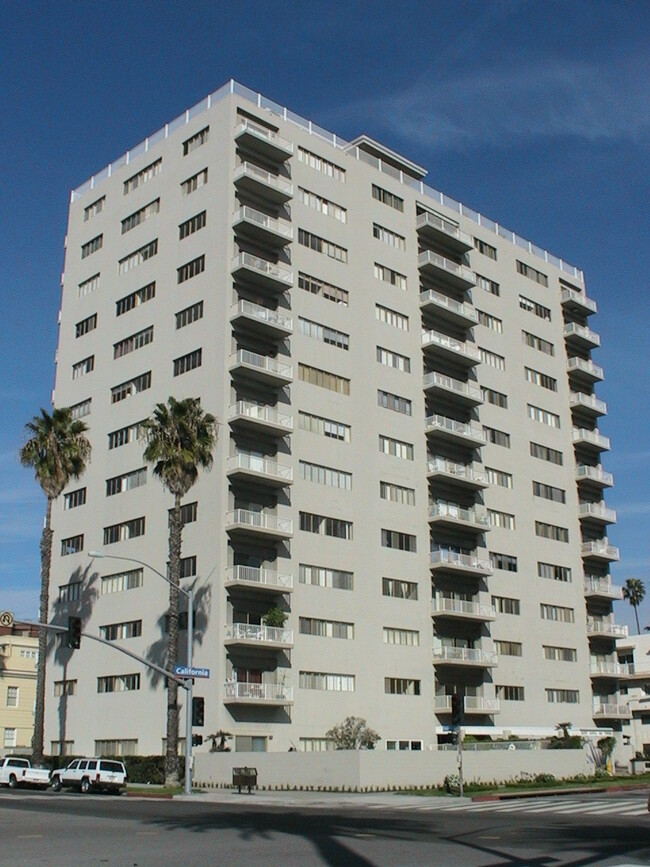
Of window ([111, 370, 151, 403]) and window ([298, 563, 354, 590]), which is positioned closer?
window ([298, 563, 354, 590])

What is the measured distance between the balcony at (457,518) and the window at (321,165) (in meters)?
24.5

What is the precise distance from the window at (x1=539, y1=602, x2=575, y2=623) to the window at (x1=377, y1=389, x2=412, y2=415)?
19664mm

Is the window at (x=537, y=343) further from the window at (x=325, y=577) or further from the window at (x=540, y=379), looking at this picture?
the window at (x=325, y=577)

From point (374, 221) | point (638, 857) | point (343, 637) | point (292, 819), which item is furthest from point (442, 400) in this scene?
point (638, 857)

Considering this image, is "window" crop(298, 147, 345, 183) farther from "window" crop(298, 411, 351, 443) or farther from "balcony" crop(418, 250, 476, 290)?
"window" crop(298, 411, 351, 443)

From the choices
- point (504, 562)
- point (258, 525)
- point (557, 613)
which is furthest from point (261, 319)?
point (557, 613)

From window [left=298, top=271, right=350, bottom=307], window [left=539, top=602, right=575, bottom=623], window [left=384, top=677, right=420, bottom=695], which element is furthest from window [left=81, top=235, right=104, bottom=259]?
window [left=539, top=602, right=575, bottom=623]

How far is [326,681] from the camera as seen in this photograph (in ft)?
189

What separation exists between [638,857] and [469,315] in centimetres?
6042

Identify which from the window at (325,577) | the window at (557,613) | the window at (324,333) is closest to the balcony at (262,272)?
the window at (324,333)

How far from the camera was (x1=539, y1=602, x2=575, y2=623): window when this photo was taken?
7525 centimetres

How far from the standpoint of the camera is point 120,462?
6372 cm

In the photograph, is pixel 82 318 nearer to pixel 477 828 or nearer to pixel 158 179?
pixel 158 179

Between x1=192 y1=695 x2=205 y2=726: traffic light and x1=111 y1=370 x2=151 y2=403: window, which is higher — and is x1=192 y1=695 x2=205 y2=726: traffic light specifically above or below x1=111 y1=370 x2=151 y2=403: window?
below
